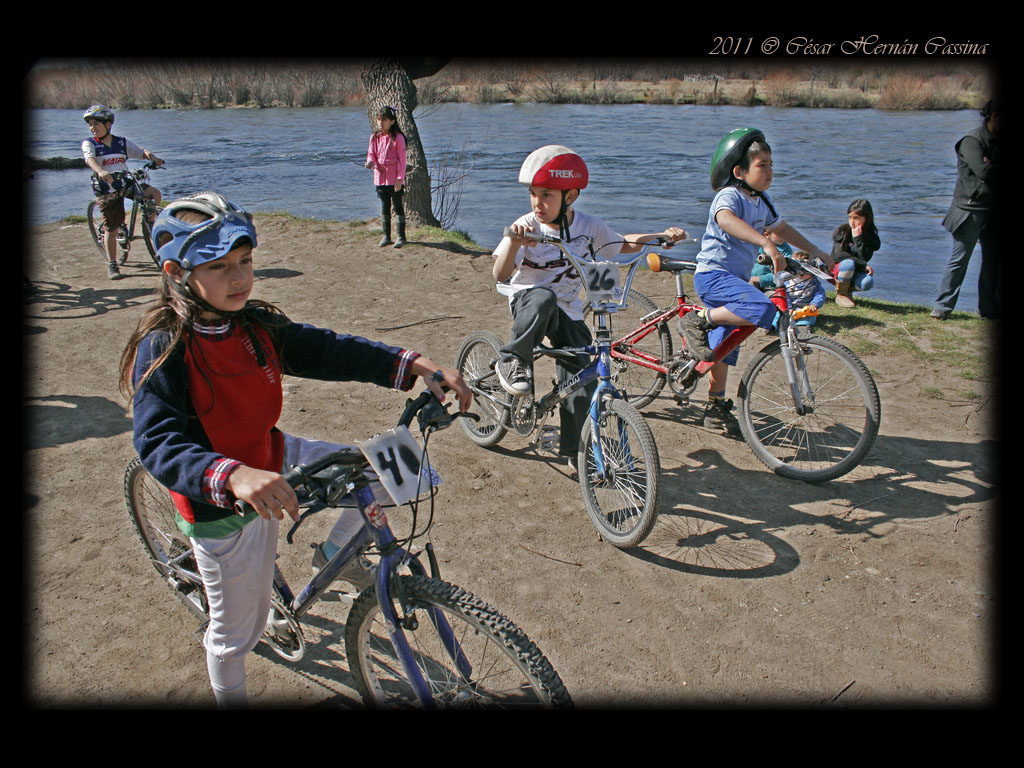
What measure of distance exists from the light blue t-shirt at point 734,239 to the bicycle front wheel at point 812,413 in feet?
1.97

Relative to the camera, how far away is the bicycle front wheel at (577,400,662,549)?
12.8ft

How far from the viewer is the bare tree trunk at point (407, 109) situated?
1217cm

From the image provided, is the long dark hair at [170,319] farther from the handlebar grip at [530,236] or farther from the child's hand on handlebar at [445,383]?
the handlebar grip at [530,236]

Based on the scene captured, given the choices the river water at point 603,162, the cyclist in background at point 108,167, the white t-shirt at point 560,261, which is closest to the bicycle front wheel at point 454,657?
the white t-shirt at point 560,261

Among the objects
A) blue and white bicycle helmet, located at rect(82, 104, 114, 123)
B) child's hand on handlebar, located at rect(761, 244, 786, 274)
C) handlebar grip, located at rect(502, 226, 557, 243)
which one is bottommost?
child's hand on handlebar, located at rect(761, 244, 786, 274)

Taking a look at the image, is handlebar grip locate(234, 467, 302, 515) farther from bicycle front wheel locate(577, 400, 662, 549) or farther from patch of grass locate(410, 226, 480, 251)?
patch of grass locate(410, 226, 480, 251)

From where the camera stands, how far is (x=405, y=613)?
240cm

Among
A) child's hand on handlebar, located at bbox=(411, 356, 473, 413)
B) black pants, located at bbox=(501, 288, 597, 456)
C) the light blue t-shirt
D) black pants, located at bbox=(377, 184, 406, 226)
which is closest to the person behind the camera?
child's hand on handlebar, located at bbox=(411, 356, 473, 413)

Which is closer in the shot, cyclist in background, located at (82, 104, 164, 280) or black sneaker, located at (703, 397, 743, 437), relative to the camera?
Answer: black sneaker, located at (703, 397, 743, 437)

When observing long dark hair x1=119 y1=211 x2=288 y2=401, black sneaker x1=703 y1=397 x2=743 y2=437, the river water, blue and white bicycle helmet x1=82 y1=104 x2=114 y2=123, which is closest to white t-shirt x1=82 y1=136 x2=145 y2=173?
blue and white bicycle helmet x1=82 y1=104 x2=114 y2=123

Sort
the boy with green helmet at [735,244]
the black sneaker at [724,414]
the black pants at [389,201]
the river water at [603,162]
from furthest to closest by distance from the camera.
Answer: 1. the river water at [603,162]
2. the black pants at [389,201]
3. the black sneaker at [724,414]
4. the boy with green helmet at [735,244]

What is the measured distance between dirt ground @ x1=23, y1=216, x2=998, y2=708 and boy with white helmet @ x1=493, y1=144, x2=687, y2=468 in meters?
0.67

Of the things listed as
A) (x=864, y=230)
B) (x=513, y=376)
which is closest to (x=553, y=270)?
(x=513, y=376)

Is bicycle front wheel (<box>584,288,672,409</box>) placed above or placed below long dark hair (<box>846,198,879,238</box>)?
below
